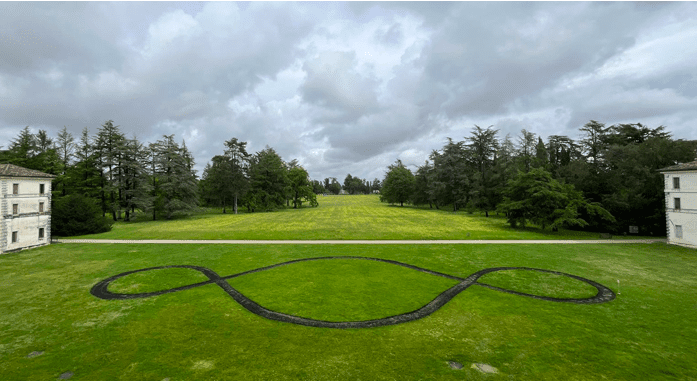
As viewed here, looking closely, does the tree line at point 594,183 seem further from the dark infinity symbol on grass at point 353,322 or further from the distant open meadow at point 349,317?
the dark infinity symbol on grass at point 353,322

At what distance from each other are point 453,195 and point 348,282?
52023 mm

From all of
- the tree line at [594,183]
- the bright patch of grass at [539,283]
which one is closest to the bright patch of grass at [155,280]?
the bright patch of grass at [539,283]

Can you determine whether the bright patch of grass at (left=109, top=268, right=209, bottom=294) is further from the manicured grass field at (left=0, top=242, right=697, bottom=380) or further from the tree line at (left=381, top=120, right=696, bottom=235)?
the tree line at (left=381, top=120, right=696, bottom=235)

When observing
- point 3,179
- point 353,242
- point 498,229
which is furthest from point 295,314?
point 498,229

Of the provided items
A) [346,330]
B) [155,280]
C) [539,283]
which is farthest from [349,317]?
[155,280]

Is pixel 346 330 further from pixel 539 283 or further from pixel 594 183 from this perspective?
pixel 594 183

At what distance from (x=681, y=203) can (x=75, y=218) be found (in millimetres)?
62776

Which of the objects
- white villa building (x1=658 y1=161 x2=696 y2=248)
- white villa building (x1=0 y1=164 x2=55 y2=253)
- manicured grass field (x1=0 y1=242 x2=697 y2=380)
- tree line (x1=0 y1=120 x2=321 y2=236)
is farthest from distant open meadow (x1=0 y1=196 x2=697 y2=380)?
tree line (x1=0 y1=120 x2=321 y2=236)

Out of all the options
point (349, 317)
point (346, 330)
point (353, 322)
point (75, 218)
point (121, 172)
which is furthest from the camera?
point (121, 172)

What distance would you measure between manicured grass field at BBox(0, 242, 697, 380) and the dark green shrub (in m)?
15.2

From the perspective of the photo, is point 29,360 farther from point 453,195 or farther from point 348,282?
point 453,195

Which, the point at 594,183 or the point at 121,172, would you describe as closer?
the point at 594,183

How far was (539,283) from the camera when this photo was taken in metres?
16.5

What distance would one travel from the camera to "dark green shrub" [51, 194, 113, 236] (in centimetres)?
3269
